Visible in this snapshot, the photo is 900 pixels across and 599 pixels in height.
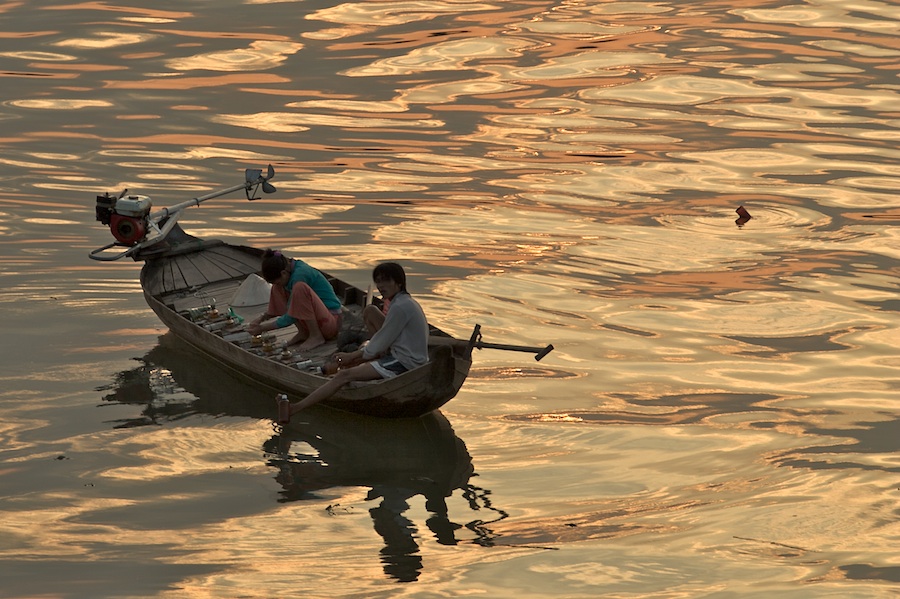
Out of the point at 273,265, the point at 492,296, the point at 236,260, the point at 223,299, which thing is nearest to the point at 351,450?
the point at 273,265

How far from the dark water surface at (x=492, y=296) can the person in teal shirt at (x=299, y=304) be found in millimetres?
944

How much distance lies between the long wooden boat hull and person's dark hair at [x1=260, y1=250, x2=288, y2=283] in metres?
0.77

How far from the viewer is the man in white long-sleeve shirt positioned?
46.4 ft

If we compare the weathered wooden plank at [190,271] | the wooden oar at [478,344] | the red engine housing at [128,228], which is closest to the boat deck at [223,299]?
the weathered wooden plank at [190,271]

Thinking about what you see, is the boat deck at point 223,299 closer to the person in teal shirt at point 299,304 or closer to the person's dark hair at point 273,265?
the person in teal shirt at point 299,304

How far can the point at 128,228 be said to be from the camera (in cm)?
1828

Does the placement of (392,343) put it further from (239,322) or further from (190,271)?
(190,271)

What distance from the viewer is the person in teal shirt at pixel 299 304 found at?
15.8m

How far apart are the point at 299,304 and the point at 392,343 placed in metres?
1.80

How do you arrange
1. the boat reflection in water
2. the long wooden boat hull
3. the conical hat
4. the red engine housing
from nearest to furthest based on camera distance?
the boat reflection in water → the long wooden boat hull → the conical hat → the red engine housing

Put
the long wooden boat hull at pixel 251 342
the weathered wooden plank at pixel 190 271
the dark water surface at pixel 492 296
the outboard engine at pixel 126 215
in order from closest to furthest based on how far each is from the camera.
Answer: the dark water surface at pixel 492 296
the long wooden boat hull at pixel 251 342
the outboard engine at pixel 126 215
the weathered wooden plank at pixel 190 271

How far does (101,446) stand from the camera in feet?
48.2

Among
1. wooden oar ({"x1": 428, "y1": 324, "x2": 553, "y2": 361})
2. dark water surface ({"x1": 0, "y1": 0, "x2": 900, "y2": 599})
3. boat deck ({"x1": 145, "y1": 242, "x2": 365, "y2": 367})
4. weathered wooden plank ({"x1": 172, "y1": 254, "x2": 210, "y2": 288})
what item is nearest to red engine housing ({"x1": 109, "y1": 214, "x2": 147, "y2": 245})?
boat deck ({"x1": 145, "y1": 242, "x2": 365, "y2": 367})

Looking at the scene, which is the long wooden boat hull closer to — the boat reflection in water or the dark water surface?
the boat reflection in water
